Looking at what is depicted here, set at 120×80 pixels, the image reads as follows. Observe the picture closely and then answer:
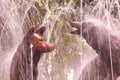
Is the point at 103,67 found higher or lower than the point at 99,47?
lower

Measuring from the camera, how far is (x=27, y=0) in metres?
7.82

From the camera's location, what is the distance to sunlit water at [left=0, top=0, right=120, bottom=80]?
289 inches

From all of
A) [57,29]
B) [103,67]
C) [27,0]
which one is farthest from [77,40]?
[103,67]

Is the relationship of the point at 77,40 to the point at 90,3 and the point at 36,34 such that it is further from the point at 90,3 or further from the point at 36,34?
the point at 36,34

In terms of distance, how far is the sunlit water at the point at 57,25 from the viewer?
289 inches

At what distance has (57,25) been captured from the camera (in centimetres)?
805

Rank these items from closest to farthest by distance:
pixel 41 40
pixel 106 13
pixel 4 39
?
pixel 41 40 → pixel 4 39 → pixel 106 13

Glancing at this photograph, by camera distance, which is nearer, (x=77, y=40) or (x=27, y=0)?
(x=27, y=0)

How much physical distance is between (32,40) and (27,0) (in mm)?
4190

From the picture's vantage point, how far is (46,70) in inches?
331

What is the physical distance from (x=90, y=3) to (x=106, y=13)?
44 centimetres

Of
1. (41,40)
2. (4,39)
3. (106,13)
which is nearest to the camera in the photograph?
(41,40)

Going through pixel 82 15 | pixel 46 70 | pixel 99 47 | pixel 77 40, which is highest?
pixel 99 47

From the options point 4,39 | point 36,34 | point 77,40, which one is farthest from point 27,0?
point 36,34
